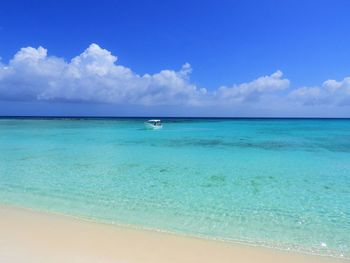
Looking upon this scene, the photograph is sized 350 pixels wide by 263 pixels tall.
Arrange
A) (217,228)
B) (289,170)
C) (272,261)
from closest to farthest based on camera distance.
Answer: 1. (272,261)
2. (217,228)
3. (289,170)

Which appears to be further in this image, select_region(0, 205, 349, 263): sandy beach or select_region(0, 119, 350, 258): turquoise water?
select_region(0, 119, 350, 258): turquoise water

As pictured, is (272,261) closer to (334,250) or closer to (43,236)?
(334,250)

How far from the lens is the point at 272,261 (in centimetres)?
412

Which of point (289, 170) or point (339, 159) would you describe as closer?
point (289, 170)

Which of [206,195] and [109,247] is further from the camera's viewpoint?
[206,195]

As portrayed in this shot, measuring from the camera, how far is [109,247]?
438cm

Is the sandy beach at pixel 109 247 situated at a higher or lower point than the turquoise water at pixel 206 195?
higher

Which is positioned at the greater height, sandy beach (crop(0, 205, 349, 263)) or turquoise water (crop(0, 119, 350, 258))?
sandy beach (crop(0, 205, 349, 263))

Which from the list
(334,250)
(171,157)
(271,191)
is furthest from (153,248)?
(171,157)

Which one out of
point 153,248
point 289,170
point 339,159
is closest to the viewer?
point 153,248

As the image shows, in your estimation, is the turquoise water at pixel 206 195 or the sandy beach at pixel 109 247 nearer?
the sandy beach at pixel 109 247

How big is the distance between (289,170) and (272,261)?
785 cm

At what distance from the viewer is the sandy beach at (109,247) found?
4.04 metres

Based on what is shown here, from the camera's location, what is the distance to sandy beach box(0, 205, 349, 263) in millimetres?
4039
